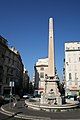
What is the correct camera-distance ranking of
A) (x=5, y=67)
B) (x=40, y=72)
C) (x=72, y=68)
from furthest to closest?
(x=40, y=72)
(x=72, y=68)
(x=5, y=67)

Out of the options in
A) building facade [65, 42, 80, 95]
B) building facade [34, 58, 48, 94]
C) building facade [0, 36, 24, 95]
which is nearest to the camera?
building facade [0, 36, 24, 95]

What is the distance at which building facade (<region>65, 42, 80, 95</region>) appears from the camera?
6156 cm

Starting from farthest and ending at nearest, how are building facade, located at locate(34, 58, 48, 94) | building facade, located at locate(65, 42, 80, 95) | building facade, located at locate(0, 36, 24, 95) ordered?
1. building facade, located at locate(34, 58, 48, 94)
2. building facade, located at locate(65, 42, 80, 95)
3. building facade, located at locate(0, 36, 24, 95)

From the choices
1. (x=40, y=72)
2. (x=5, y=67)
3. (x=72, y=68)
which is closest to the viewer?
(x=5, y=67)

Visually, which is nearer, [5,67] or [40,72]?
[5,67]

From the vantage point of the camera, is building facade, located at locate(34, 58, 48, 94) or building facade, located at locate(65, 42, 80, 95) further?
building facade, located at locate(34, 58, 48, 94)

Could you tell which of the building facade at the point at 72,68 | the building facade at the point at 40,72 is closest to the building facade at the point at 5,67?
the building facade at the point at 72,68

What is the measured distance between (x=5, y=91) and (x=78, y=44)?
26669 millimetres

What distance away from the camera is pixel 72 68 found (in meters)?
63.1

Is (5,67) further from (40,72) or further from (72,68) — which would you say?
(40,72)

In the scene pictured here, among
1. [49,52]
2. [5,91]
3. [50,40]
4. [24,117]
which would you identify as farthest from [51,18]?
[5,91]

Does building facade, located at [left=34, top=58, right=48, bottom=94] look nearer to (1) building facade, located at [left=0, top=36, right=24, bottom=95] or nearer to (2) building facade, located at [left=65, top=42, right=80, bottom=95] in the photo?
(1) building facade, located at [left=0, top=36, right=24, bottom=95]

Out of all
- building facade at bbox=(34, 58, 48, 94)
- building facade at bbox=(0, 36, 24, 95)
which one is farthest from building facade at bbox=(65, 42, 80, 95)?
building facade at bbox=(34, 58, 48, 94)

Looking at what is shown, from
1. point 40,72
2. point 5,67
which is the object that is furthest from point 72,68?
point 40,72
